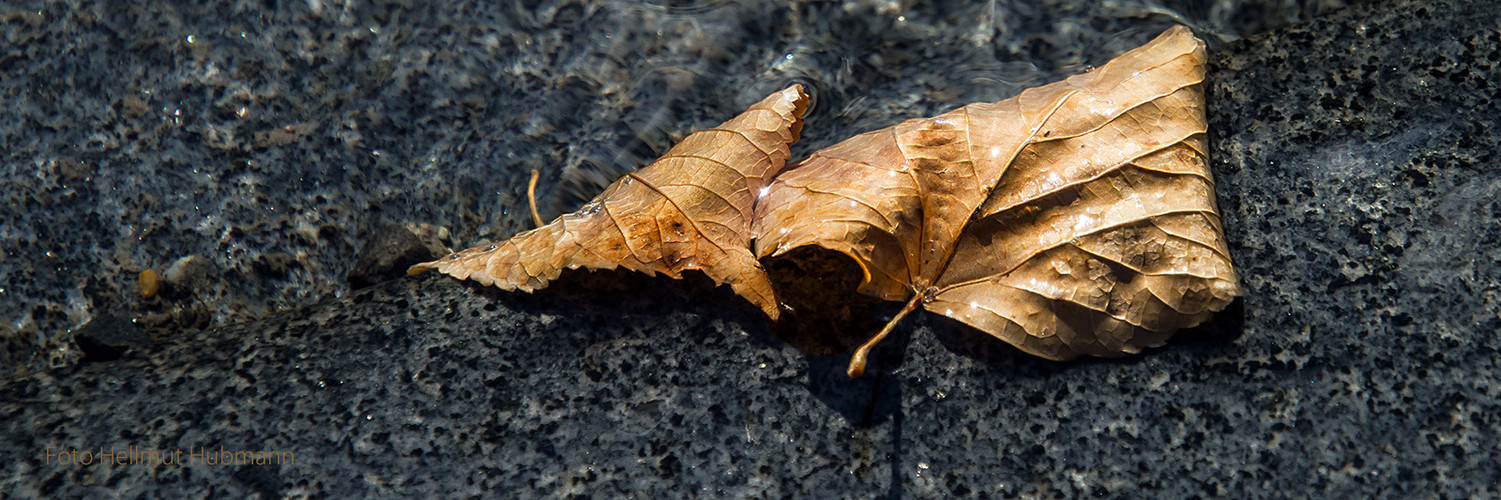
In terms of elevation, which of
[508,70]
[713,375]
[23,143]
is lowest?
[713,375]

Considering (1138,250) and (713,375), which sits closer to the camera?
(1138,250)

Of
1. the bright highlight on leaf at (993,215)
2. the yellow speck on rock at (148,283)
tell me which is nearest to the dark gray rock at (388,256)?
the bright highlight on leaf at (993,215)

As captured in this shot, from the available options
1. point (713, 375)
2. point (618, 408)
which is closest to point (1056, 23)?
point (713, 375)

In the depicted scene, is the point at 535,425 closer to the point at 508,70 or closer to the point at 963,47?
the point at 508,70

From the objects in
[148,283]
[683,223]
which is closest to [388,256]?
[148,283]

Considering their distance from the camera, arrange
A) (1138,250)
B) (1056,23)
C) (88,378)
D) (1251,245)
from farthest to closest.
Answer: (1056,23) < (88,378) < (1251,245) < (1138,250)

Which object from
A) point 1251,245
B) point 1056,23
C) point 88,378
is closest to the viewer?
point 1251,245

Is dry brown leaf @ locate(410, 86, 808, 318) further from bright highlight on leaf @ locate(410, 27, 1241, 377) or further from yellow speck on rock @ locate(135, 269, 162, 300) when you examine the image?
yellow speck on rock @ locate(135, 269, 162, 300)
